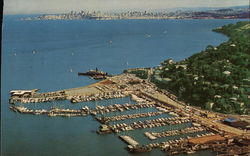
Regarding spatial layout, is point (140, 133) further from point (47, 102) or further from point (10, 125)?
point (47, 102)

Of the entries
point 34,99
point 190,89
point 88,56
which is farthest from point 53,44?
point 190,89

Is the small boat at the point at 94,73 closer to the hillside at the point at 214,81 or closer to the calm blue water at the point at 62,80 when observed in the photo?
the calm blue water at the point at 62,80

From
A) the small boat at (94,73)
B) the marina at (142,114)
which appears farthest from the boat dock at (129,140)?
the small boat at (94,73)

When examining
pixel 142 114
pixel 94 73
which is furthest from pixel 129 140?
pixel 94 73

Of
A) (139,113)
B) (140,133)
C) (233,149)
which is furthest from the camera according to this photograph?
(139,113)

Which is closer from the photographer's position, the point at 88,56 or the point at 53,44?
the point at 88,56

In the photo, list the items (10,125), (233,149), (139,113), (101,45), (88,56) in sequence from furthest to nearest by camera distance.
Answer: (101,45) < (88,56) < (139,113) < (10,125) < (233,149)

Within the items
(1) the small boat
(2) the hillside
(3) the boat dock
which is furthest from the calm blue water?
(2) the hillside
